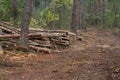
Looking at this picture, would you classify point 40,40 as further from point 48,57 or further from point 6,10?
point 6,10

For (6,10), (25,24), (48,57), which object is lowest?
Answer: (48,57)

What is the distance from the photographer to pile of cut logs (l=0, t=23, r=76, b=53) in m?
14.9

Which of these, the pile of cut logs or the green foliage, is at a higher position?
the green foliage

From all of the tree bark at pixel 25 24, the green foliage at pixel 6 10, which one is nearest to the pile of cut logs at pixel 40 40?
the tree bark at pixel 25 24

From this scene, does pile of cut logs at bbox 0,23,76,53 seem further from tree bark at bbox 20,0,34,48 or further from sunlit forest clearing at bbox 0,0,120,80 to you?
tree bark at bbox 20,0,34,48

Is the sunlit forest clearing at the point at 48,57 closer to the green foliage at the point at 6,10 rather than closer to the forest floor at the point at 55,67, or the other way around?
the forest floor at the point at 55,67

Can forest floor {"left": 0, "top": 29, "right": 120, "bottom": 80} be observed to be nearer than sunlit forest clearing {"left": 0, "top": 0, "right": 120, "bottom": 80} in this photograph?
Yes

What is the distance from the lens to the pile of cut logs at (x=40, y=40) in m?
14.9

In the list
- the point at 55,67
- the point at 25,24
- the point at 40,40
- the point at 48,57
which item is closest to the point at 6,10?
the point at 40,40

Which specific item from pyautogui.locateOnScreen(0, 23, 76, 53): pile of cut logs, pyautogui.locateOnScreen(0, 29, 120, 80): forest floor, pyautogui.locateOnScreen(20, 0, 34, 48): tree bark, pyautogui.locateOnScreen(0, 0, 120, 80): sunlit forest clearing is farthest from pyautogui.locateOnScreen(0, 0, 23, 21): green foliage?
pyautogui.locateOnScreen(0, 29, 120, 80): forest floor

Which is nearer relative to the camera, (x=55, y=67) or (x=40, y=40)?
(x=55, y=67)

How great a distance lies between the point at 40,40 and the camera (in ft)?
52.6

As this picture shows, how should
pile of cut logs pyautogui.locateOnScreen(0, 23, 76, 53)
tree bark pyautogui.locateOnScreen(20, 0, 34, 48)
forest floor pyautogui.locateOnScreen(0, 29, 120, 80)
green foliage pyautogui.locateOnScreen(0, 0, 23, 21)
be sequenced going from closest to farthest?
forest floor pyautogui.locateOnScreen(0, 29, 120, 80) < tree bark pyautogui.locateOnScreen(20, 0, 34, 48) < pile of cut logs pyautogui.locateOnScreen(0, 23, 76, 53) < green foliage pyautogui.locateOnScreen(0, 0, 23, 21)

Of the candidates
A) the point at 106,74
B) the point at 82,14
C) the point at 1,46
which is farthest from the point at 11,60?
the point at 82,14
